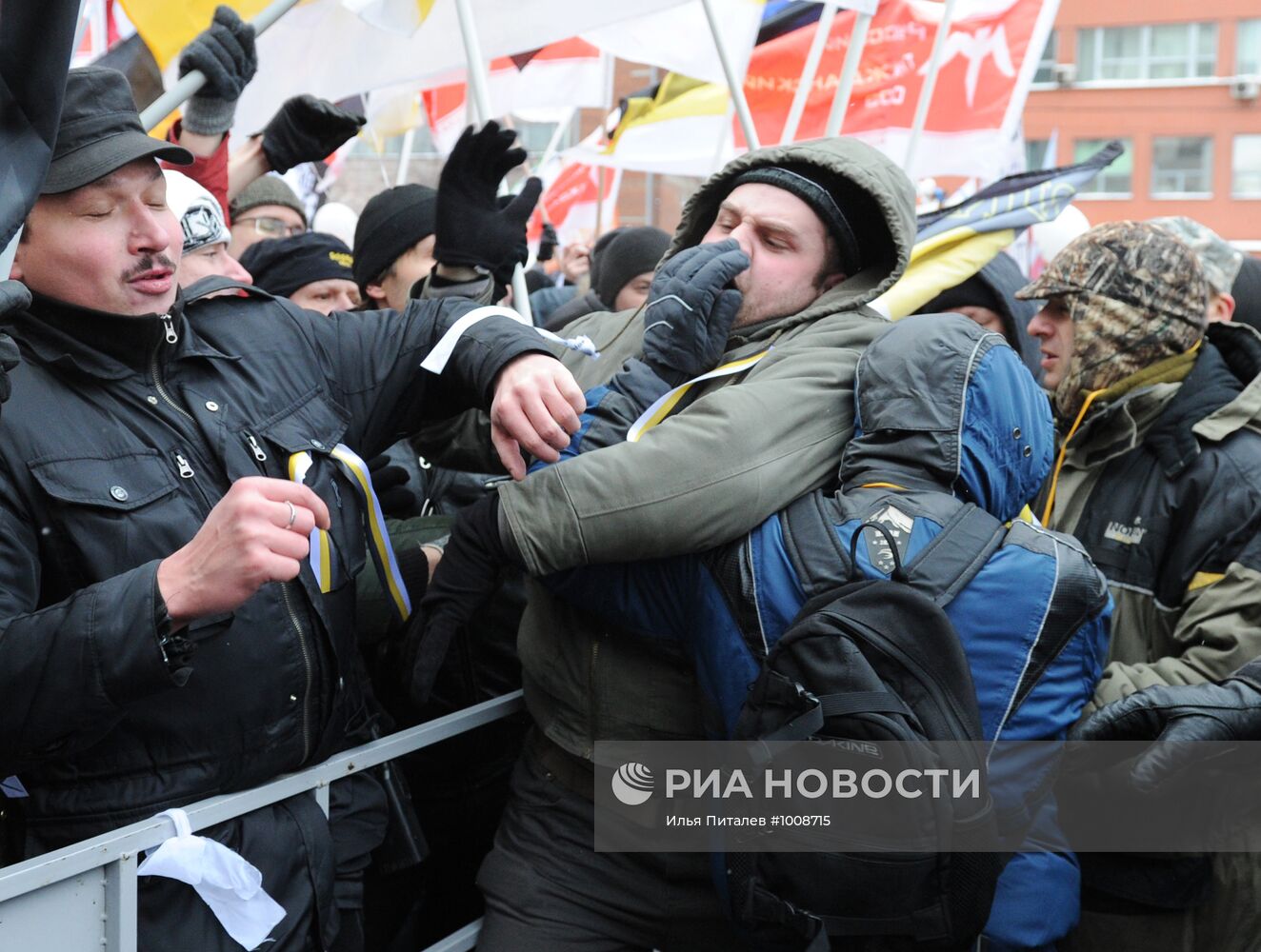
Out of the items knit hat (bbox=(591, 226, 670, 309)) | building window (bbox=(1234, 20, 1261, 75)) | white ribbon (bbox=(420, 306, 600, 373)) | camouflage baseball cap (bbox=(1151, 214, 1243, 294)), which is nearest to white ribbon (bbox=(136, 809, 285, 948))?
white ribbon (bbox=(420, 306, 600, 373))

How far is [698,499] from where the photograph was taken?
6.59 ft

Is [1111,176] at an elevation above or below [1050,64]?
below

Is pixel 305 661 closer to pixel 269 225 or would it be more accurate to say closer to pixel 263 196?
pixel 269 225

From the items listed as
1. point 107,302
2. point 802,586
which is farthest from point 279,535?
point 802,586

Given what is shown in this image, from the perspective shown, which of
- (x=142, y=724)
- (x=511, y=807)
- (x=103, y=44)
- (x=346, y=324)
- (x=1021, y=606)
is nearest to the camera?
(x=142, y=724)

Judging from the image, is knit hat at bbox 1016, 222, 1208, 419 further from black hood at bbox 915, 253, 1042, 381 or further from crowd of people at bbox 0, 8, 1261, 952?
black hood at bbox 915, 253, 1042, 381

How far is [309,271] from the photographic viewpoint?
3854mm

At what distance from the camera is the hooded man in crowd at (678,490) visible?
203 cm

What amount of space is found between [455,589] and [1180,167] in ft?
124

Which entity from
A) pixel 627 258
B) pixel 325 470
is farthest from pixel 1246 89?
pixel 325 470

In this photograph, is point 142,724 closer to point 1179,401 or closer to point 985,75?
point 1179,401

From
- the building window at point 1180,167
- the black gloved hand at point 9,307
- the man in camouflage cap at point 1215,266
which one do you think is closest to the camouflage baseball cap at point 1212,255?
the man in camouflage cap at point 1215,266

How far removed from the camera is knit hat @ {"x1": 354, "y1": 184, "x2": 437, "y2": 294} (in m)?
3.70

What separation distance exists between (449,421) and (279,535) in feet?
4.20
